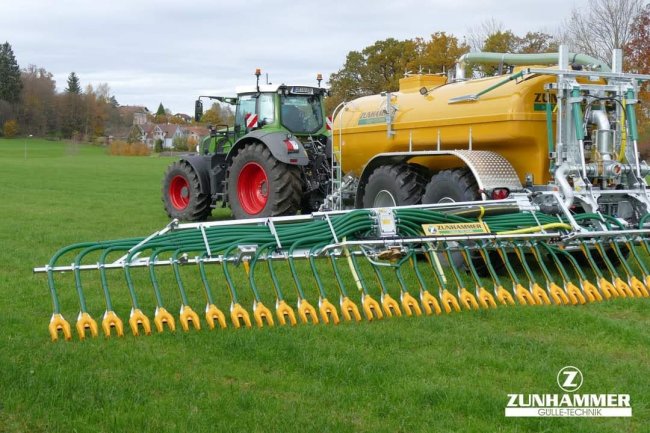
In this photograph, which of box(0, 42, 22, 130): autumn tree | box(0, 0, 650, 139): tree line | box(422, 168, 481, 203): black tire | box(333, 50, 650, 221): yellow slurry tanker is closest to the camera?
box(333, 50, 650, 221): yellow slurry tanker

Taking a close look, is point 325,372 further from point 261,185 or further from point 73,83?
point 73,83

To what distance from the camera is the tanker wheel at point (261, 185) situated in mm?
10203

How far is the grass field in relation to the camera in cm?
368

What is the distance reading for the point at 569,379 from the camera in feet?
13.8

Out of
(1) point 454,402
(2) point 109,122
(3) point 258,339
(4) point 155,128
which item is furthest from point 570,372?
(4) point 155,128

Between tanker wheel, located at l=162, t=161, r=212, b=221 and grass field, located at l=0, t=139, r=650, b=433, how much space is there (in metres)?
5.96

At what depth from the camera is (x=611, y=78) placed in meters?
7.38

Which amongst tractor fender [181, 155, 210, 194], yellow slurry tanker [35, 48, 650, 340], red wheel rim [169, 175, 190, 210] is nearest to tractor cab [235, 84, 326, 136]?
tractor fender [181, 155, 210, 194]

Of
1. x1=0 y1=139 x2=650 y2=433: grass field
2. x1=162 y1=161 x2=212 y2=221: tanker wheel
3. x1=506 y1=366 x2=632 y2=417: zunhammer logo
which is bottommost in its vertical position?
x1=506 y1=366 x2=632 y2=417: zunhammer logo

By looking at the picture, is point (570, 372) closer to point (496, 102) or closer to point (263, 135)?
point (496, 102)

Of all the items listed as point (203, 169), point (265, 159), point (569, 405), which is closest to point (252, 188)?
point (265, 159)

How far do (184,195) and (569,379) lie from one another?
9452 millimetres

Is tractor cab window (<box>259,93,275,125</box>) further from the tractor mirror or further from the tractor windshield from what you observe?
the tractor mirror

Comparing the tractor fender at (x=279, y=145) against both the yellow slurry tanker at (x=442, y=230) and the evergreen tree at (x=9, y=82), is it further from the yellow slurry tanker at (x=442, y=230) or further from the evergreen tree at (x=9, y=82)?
the evergreen tree at (x=9, y=82)
